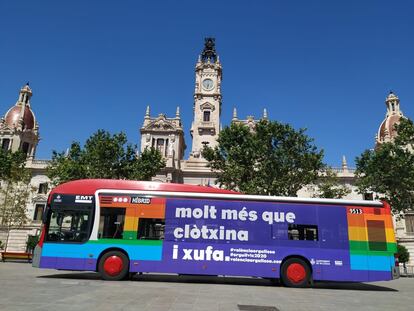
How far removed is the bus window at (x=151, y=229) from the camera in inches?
486

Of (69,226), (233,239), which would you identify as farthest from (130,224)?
(233,239)

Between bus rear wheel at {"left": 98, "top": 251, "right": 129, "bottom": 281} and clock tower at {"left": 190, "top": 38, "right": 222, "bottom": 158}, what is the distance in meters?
39.8

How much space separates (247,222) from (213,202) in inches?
57.9

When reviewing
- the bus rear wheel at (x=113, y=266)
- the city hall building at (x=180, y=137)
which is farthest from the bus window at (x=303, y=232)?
the city hall building at (x=180, y=137)

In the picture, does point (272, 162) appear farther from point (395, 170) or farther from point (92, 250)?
point (92, 250)

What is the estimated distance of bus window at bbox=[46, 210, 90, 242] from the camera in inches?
484

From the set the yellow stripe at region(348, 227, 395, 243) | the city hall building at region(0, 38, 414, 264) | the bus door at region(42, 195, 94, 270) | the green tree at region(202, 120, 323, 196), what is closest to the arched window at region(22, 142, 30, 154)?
the city hall building at region(0, 38, 414, 264)

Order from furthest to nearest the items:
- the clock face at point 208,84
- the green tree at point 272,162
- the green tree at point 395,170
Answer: the clock face at point 208,84, the green tree at point 272,162, the green tree at point 395,170

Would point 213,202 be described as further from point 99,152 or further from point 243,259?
point 99,152

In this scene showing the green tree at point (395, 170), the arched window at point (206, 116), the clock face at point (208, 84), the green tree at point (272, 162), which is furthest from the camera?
the clock face at point (208, 84)

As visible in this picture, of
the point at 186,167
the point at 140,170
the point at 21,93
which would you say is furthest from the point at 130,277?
the point at 21,93

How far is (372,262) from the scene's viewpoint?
39.9 ft

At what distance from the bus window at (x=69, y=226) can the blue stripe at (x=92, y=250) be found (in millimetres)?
253

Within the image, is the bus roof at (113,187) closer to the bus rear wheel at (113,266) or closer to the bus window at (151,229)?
the bus window at (151,229)
